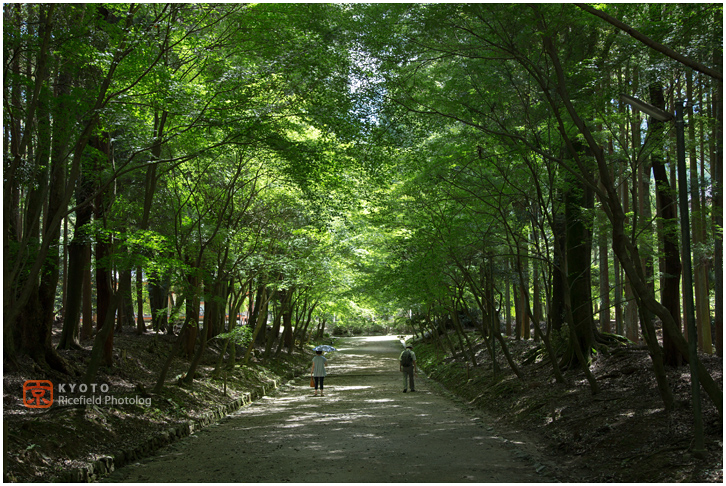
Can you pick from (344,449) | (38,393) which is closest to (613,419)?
(344,449)

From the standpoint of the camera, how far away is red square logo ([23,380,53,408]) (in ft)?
31.2

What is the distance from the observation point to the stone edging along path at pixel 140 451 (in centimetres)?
621

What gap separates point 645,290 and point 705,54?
415 centimetres

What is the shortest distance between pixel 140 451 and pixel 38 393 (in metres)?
3.76

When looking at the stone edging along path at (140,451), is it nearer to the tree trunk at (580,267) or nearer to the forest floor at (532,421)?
the forest floor at (532,421)

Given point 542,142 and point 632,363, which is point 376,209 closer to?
point 542,142

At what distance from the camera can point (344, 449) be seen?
7.78 m

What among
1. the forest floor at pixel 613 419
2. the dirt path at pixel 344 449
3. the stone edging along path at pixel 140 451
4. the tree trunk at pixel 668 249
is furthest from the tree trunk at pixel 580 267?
the stone edging along path at pixel 140 451

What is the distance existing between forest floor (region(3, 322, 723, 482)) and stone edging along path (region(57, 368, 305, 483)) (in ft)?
0.12

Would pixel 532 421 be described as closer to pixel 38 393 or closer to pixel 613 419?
pixel 613 419

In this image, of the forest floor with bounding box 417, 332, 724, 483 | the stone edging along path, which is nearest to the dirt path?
the stone edging along path

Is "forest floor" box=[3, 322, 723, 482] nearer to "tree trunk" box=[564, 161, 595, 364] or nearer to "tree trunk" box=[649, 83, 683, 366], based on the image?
"tree trunk" box=[649, 83, 683, 366]

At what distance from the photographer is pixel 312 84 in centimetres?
916

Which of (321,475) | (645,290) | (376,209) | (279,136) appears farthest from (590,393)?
(376,209)
